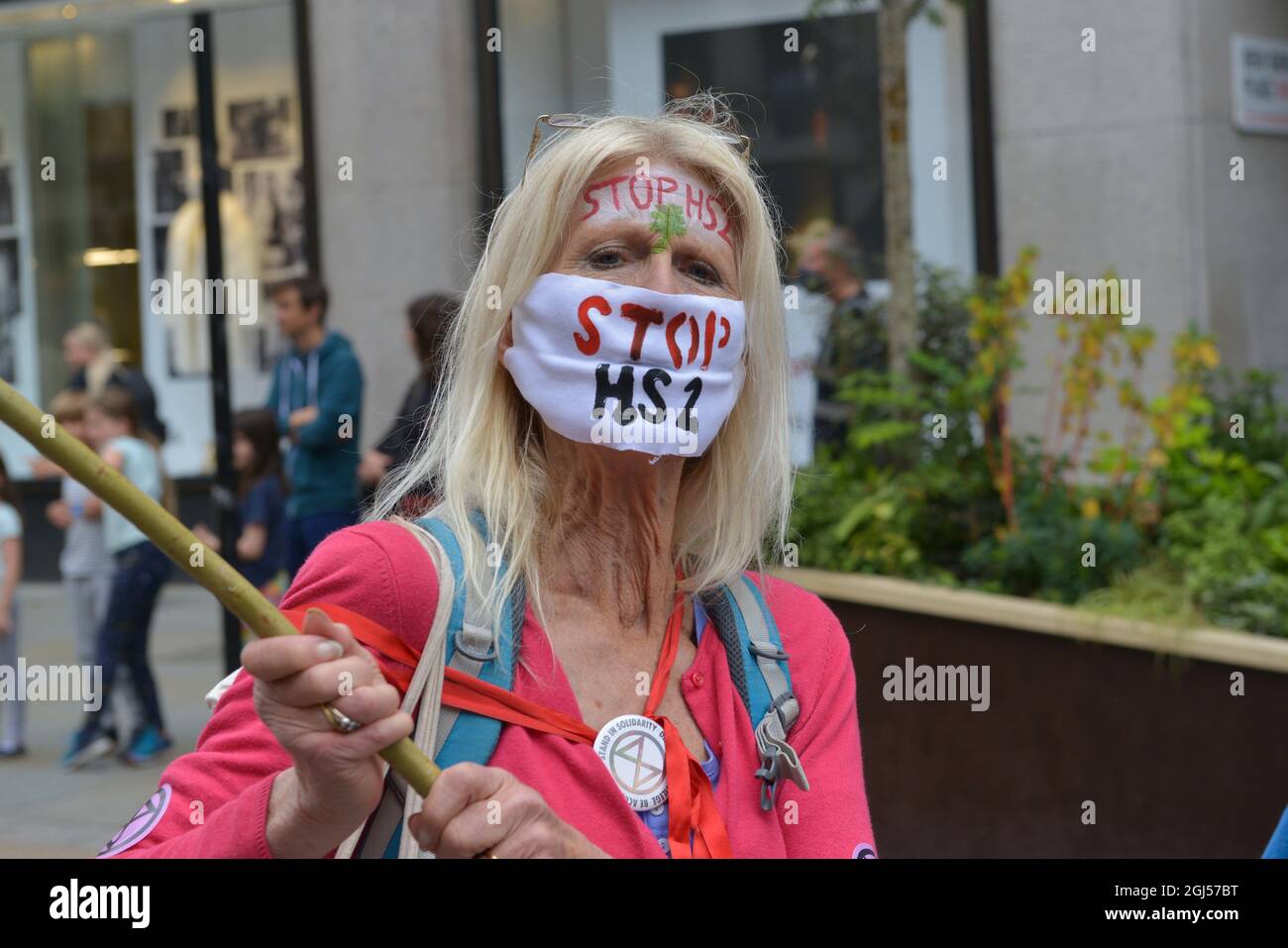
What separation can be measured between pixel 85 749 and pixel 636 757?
583cm

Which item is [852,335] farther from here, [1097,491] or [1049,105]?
[1049,105]

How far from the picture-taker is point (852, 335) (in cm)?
713

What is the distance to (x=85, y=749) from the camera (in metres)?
7.20

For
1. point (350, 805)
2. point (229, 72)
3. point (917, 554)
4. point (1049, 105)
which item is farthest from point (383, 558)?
point (229, 72)

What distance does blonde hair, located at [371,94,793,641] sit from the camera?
2168mm

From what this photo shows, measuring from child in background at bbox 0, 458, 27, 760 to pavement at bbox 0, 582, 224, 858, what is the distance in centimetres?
13
